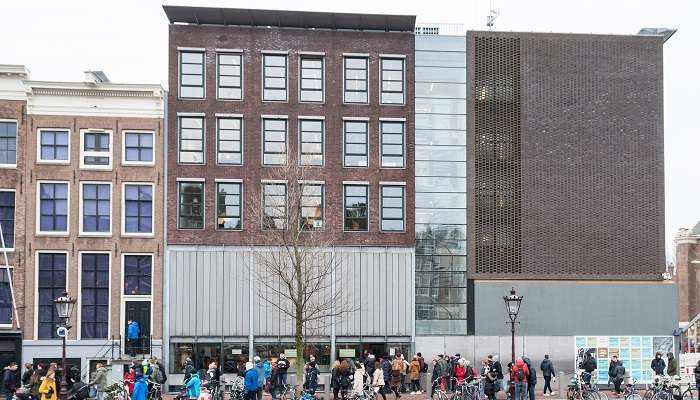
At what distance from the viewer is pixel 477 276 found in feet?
151

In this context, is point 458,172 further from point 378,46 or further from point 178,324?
point 178,324

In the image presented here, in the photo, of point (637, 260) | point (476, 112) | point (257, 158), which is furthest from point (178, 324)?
point (637, 260)

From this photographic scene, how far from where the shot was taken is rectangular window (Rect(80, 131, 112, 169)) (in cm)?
4447

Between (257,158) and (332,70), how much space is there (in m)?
5.58

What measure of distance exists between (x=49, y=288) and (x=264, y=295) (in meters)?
9.78

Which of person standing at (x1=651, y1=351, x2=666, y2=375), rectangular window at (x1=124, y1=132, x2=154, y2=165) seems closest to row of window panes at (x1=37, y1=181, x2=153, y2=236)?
rectangular window at (x1=124, y1=132, x2=154, y2=165)

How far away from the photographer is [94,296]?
144 ft

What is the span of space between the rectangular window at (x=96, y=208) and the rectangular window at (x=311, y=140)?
9256 mm

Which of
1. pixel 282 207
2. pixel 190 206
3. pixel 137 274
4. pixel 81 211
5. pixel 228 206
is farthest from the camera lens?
pixel 228 206

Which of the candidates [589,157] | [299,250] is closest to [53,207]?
[299,250]

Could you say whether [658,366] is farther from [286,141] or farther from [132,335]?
[132,335]

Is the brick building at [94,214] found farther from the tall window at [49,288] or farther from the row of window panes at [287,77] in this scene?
the row of window panes at [287,77]

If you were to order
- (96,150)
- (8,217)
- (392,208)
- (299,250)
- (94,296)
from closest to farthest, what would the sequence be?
(299,250) → (8,217) → (94,296) → (96,150) → (392,208)

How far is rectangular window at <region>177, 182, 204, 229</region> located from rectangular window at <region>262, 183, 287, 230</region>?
9.88 ft
